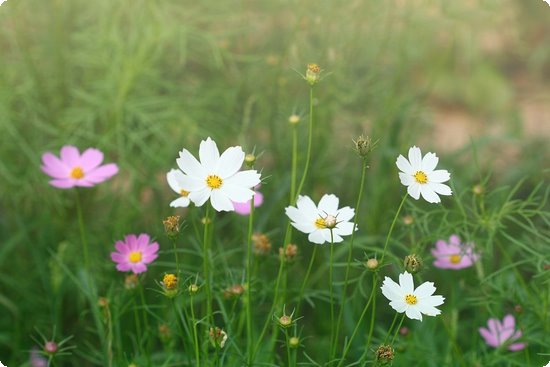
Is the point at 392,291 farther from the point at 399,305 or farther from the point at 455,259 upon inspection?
the point at 455,259

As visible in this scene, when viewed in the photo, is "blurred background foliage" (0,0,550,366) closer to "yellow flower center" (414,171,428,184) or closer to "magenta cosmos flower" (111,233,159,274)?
"magenta cosmos flower" (111,233,159,274)

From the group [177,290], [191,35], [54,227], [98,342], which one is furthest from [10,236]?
[177,290]

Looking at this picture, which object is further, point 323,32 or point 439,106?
point 439,106

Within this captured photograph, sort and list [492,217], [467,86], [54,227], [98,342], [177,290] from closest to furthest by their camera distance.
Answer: [177,290] → [492,217] → [98,342] → [54,227] → [467,86]

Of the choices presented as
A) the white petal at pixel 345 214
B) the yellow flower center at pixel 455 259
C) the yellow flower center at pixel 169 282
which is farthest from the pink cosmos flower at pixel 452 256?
the yellow flower center at pixel 169 282

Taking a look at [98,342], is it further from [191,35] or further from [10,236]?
[191,35]

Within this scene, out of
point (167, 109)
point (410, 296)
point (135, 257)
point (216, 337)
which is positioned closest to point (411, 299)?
point (410, 296)
